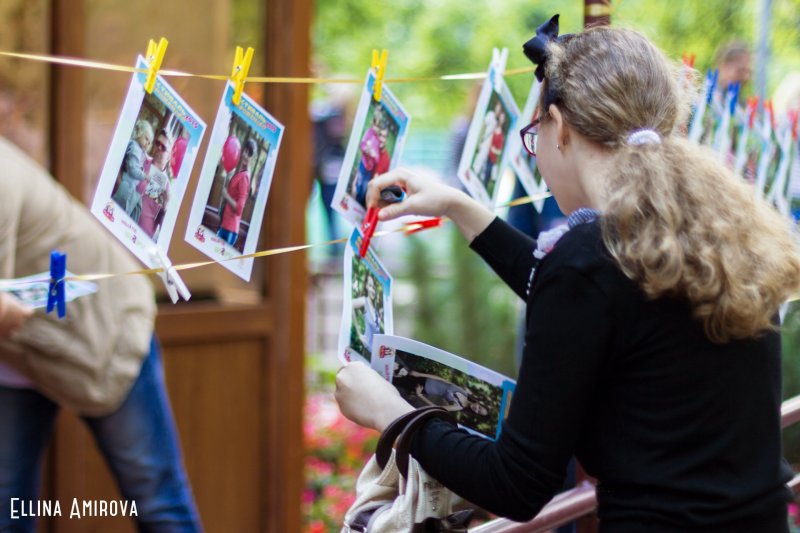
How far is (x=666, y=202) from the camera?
145cm

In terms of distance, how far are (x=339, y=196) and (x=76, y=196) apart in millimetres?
1494

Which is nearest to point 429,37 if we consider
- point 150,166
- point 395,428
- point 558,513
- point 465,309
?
point 465,309

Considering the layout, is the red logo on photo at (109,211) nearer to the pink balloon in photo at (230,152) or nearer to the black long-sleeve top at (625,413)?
the pink balloon in photo at (230,152)

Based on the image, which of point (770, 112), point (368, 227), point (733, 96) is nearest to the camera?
point (368, 227)

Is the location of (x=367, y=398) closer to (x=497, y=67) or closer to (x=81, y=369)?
(x=497, y=67)

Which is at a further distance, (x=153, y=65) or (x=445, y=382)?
(x=445, y=382)

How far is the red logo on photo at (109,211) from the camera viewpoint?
1.60 meters

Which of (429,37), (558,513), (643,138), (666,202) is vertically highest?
(429,37)

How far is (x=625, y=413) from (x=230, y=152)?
80 cm

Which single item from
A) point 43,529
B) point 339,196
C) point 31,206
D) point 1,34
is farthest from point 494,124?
point 43,529

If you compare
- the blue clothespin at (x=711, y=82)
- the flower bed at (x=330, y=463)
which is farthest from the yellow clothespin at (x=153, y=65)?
the flower bed at (x=330, y=463)

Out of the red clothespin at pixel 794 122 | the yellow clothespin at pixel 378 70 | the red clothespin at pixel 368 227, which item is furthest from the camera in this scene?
A: the red clothespin at pixel 794 122

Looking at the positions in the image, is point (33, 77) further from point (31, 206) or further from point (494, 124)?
point (494, 124)

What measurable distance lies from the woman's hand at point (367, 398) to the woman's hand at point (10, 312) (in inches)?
26.5
